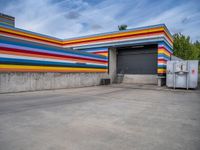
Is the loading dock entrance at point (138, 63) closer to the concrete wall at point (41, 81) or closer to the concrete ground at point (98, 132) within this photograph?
the concrete wall at point (41, 81)

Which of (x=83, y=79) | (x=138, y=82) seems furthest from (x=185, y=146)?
(x=138, y=82)

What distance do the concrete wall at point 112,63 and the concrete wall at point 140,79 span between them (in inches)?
47.9

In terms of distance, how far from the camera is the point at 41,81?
8672 millimetres

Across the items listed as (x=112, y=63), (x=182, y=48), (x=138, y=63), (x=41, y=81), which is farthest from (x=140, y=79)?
(x=182, y=48)

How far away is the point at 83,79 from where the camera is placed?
11648mm

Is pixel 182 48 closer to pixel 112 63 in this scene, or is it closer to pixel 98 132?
pixel 112 63

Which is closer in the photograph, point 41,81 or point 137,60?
point 41,81

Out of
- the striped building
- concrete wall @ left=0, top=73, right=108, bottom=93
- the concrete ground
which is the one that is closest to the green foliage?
the striped building

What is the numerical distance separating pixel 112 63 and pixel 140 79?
3.30 metres

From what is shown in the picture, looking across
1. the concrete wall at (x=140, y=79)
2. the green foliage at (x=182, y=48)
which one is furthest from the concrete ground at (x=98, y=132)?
the green foliage at (x=182, y=48)

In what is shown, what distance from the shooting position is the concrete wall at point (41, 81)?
283 inches

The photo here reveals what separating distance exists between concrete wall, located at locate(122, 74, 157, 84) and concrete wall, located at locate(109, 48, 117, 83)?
1.22 metres

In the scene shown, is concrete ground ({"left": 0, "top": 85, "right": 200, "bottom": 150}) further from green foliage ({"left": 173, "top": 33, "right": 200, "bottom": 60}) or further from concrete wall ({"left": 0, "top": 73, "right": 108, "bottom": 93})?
→ green foliage ({"left": 173, "top": 33, "right": 200, "bottom": 60})

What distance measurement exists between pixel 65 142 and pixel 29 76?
6.88 meters
